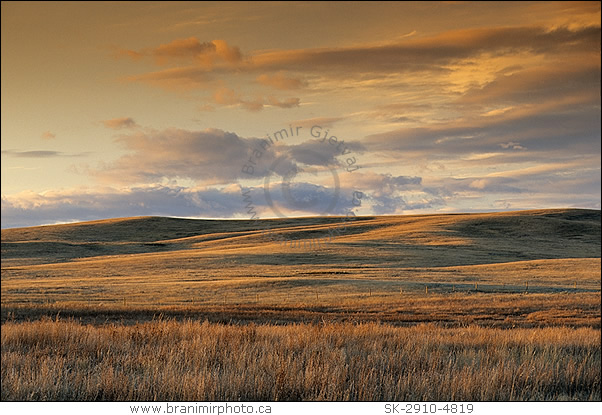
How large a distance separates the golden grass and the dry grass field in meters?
0.04

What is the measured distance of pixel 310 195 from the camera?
46812 millimetres

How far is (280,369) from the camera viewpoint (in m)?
8.41

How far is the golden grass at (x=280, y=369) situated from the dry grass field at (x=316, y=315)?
0.04m

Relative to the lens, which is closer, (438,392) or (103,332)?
(438,392)

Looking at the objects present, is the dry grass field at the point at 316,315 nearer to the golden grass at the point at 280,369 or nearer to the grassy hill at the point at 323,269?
the golden grass at the point at 280,369

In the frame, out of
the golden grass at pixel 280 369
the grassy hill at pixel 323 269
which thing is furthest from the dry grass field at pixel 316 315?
the grassy hill at pixel 323 269

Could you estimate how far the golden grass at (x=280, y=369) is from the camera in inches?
311

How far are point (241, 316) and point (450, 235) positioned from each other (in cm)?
6142

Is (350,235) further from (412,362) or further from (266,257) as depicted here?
(412,362)

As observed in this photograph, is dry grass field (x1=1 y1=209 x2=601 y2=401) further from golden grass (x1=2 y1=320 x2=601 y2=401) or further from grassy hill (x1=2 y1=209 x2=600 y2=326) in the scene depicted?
grassy hill (x1=2 y1=209 x2=600 y2=326)

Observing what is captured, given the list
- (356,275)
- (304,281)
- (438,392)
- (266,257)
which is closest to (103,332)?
(438,392)

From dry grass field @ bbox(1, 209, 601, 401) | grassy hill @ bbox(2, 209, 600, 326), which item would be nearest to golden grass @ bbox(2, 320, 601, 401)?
dry grass field @ bbox(1, 209, 601, 401)

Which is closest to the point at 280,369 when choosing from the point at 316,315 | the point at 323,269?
the point at 316,315

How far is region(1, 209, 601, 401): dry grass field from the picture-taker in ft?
27.3
